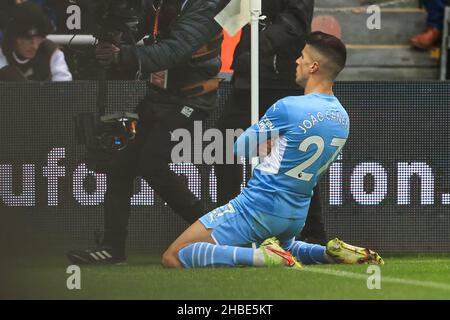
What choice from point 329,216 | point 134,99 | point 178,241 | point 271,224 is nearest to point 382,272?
point 271,224

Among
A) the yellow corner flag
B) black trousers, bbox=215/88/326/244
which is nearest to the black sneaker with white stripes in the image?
black trousers, bbox=215/88/326/244

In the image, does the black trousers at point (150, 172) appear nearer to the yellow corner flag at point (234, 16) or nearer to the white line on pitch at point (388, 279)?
the yellow corner flag at point (234, 16)

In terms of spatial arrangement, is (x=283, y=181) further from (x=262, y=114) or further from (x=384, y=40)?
(x=384, y=40)

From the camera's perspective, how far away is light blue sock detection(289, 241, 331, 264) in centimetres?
798

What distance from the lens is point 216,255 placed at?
25.0 feet

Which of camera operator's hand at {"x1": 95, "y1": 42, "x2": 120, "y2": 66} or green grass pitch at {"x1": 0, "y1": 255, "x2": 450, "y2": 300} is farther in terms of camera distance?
camera operator's hand at {"x1": 95, "y1": 42, "x2": 120, "y2": 66}

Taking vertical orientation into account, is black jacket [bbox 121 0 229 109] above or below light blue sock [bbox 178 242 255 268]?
above

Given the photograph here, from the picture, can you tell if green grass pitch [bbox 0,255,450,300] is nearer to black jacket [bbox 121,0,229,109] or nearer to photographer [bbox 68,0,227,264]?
photographer [bbox 68,0,227,264]

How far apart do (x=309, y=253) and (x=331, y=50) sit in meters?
1.30

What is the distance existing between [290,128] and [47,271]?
183 centimetres

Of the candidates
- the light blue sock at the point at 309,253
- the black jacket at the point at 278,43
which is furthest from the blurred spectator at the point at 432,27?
the light blue sock at the point at 309,253

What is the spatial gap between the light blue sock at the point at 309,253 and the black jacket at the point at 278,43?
A: 1315 mm
